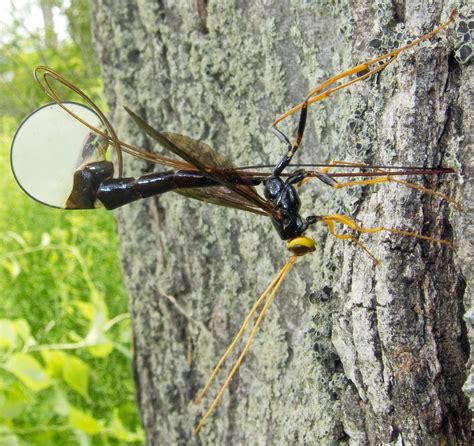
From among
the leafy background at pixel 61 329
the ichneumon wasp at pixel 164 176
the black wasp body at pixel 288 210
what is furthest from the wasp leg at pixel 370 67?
the leafy background at pixel 61 329

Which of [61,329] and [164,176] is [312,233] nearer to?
[164,176]

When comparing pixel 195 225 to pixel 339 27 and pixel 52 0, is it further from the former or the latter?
pixel 52 0

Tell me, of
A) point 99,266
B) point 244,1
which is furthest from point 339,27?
point 99,266

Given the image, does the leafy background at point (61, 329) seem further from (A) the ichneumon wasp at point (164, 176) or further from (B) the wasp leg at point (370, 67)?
(B) the wasp leg at point (370, 67)

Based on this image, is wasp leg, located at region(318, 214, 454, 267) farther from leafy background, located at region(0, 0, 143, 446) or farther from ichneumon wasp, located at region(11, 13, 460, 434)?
leafy background, located at region(0, 0, 143, 446)

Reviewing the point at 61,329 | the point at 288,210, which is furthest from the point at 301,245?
the point at 61,329

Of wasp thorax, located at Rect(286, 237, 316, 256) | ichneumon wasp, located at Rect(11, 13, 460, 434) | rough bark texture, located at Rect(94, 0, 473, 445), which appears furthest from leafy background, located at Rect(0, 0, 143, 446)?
wasp thorax, located at Rect(286, 237, 316, 256)
